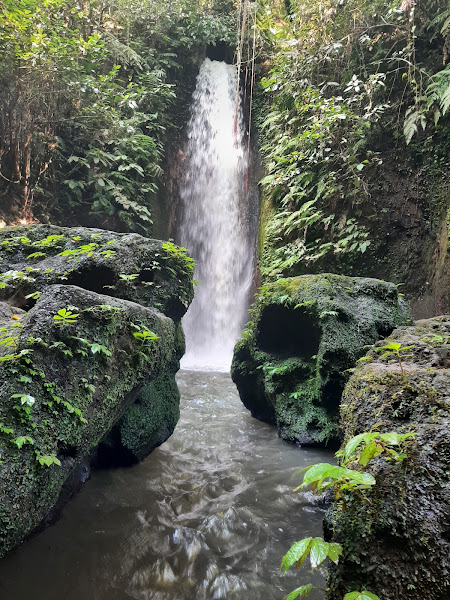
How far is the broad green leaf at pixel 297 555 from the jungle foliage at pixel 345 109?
245 inches

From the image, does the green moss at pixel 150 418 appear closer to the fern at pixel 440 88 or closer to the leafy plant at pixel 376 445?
the leafy plant at pixel 376 445

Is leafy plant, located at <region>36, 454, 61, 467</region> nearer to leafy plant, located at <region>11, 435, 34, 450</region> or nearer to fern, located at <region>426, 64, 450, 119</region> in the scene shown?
leafy plant, located at <region>11, 435, 34, 450</region>

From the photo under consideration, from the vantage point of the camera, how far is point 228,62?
13172 mm

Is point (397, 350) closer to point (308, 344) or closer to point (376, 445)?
point (376, 445)

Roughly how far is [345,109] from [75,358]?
7139mm

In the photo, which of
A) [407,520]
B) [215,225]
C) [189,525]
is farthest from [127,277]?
[215,225]

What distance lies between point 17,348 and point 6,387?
27 centimetres

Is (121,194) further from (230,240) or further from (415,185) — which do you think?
(415,185)

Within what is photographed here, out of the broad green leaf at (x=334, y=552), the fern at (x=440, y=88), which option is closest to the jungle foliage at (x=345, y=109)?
the fern at (x=440, y=88)

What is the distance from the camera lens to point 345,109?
7.34 metres

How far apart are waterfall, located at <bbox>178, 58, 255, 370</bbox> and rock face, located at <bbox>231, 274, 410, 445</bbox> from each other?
384 centimetres

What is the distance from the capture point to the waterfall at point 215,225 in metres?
10.4

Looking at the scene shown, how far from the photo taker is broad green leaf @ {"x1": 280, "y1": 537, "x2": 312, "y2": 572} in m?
1.31

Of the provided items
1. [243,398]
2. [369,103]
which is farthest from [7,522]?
[369,103]
